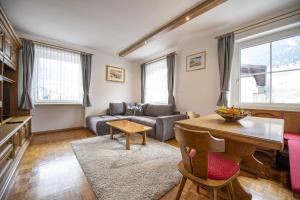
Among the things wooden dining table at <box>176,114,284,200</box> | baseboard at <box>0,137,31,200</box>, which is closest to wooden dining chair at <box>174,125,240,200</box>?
wooden dining table at <box>176,114,284,200</box>

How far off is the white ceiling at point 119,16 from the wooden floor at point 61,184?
2.49m

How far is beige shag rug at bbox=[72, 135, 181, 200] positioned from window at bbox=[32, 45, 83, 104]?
1.56 metres

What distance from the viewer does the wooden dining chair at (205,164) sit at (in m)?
0.90

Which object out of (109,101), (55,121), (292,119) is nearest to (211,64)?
(292,119)

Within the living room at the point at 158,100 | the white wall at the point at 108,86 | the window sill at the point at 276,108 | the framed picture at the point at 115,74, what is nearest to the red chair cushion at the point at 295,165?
the living room at the point at 158,100

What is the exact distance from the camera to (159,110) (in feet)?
12.9

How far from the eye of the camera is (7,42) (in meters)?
2.32

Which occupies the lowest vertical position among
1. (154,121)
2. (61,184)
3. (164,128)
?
(61,184)

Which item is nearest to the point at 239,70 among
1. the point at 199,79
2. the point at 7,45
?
the point at 199,79

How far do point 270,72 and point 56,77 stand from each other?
4.85 meters

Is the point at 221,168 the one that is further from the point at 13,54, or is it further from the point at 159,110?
the point at 13,54

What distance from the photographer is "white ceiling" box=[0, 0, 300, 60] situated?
2121 millimetres

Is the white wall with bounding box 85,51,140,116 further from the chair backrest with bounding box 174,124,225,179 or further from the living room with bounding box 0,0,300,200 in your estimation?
the chair backrest with bounding box 174,124,225,179

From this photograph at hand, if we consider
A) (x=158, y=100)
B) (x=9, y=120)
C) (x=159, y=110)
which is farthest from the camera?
(x=158, y=100)
